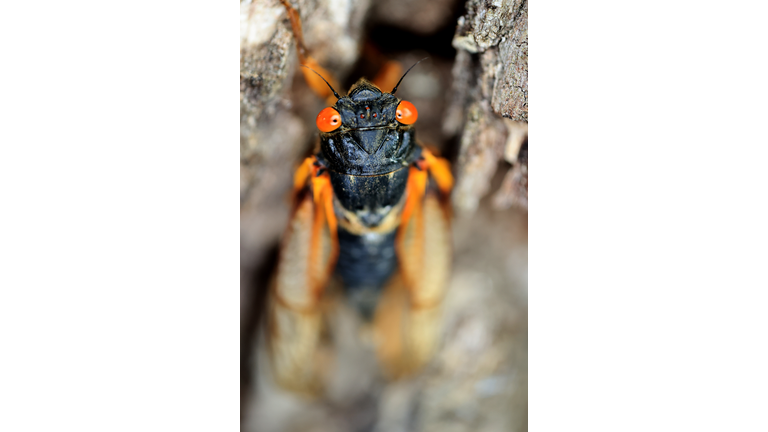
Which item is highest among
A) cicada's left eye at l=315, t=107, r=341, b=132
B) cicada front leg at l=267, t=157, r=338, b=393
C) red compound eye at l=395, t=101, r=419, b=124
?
red compound eye at l=395, t=101, r=419, b=124

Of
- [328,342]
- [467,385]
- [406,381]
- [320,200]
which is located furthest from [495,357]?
[320,200]

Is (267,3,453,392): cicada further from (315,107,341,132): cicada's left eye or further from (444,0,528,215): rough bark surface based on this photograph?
(444,0,528,215): rough bark surface

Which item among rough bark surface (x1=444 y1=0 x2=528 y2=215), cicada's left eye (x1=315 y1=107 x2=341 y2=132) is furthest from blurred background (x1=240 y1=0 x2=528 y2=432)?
cicada's left eye (x1=315 y1=107 x2=341 y2=132)

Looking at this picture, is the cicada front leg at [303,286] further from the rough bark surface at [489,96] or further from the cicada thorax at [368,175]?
the rough bark surface at [489,96]

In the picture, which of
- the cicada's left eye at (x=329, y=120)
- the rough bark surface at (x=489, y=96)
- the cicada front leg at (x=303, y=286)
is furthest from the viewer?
the cicada front leg at (x=303, y=286)

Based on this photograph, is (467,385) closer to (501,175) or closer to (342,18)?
(501,175)

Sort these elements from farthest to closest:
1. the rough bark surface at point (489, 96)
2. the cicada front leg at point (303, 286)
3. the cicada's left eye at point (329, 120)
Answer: the cicada front leg at point (303, 286), the cicada's left eye at point (329, 120), the rough bark surface at point (489, 96)

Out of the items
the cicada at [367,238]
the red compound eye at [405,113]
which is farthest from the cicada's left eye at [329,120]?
the red compound eye at [405,113]
